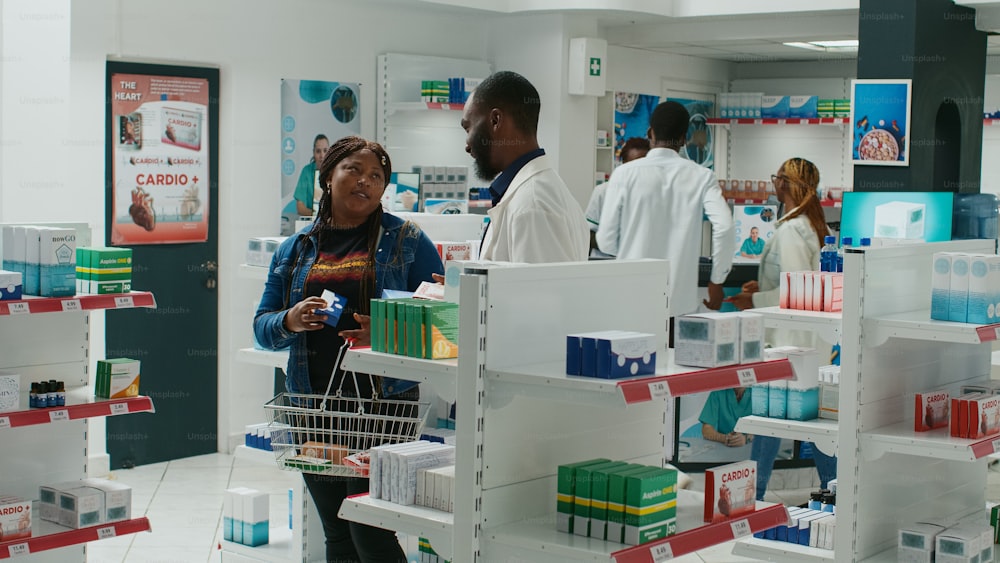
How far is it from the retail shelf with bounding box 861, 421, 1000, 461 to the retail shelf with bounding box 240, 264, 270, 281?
2.74m

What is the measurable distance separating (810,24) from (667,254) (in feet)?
9.09

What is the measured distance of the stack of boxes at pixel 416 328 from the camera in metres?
3.15

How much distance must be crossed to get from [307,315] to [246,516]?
6.35 feet

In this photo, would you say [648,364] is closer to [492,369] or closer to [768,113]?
[492,369]

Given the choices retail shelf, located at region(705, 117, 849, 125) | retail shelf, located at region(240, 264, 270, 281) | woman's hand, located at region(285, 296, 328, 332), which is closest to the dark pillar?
retail shelf, located at region(705, 117, 849, 125)

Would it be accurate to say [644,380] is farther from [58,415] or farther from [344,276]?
[58,415]

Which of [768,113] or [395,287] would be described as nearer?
[395,287]

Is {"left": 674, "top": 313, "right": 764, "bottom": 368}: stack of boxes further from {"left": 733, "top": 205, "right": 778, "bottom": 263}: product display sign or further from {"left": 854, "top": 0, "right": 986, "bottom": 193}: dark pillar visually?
{"left": 733, "top": 205, "right": 778, "bottom": 263}: product display sign

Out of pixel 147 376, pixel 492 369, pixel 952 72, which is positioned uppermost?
pixel 952 72

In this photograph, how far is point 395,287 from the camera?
3.84 m

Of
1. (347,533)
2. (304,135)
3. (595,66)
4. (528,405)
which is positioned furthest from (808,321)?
(595,66)

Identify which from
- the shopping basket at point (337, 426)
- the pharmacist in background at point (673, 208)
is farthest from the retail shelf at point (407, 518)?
the pharmacist in background at point (673, 208)

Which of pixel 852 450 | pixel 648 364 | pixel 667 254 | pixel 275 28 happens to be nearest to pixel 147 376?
pixel 275 28

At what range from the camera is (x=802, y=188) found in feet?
21.7
